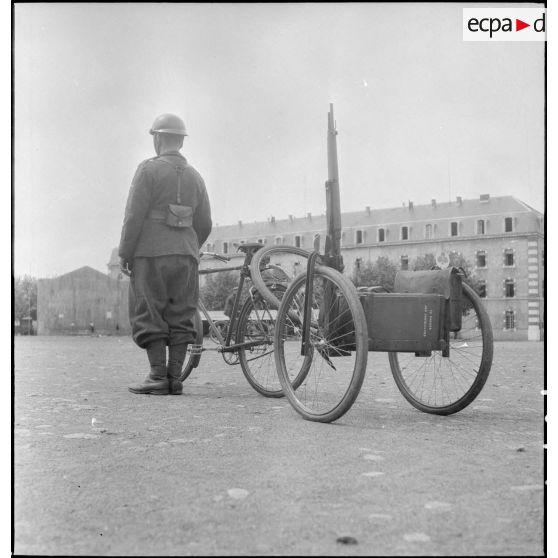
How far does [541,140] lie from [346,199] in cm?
147

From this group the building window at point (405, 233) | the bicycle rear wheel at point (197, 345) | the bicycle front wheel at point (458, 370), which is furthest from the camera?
the building window at point (405, 233)

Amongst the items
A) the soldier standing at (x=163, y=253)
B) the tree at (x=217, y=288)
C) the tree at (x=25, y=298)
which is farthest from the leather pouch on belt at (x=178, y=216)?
the tree at (x=25, y=298)

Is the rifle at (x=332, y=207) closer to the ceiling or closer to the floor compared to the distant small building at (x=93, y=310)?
closer to the ceiling

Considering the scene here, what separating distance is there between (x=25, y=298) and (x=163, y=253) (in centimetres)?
194

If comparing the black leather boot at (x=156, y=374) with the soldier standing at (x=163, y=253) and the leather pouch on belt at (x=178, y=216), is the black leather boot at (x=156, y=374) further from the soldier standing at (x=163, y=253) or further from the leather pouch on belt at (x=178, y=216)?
the leather pouch on belt at (x=178, y=216)

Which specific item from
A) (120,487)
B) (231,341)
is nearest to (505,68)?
(120,487)

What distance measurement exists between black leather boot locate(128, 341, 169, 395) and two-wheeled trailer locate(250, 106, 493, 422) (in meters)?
1.16

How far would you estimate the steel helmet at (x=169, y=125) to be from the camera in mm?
5133

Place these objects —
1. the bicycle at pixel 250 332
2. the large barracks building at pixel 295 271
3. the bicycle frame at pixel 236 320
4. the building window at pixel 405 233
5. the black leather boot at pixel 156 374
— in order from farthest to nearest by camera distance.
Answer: the building window at pixel 405 233 < the bicycle frame at pixel 236 320 < the bicycle at pixel 250 332 < the black leather boot at pixel 156 374 < the large barracks building at pixel 295 271

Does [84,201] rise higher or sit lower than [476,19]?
lower

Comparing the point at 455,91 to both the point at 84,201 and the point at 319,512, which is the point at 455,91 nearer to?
the point at 84,201

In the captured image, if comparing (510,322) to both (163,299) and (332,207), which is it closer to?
(332,207)

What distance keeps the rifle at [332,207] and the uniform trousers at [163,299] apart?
1485 mm

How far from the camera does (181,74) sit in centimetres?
370
